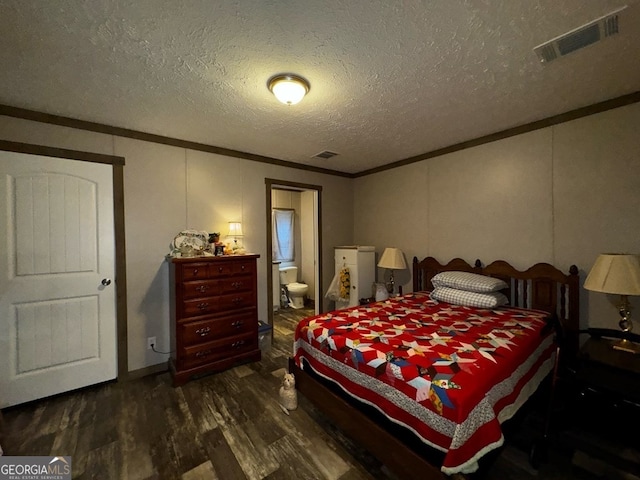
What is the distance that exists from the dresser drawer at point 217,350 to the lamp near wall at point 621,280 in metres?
3.11

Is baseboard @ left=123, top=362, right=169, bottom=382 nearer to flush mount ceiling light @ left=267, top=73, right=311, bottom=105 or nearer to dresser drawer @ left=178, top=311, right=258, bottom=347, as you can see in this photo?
dresser drawer @ left=178, top=311, right=258, bottom=347

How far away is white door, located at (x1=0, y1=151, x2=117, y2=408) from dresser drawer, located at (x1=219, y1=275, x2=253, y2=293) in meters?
1.06

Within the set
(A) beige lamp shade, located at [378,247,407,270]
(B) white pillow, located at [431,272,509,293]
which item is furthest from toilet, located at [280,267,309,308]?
(B) white pillow, located at [431,272,509,293]

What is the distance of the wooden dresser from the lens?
2.56 m

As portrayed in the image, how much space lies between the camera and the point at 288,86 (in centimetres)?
185

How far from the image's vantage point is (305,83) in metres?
1.90

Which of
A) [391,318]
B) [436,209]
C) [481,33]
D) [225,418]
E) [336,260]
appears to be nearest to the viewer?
[481,33]

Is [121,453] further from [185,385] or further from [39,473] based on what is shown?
[185,385]

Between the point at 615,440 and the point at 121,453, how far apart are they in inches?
130

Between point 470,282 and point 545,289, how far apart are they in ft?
2.20

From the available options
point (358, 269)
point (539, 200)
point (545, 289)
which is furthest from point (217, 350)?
point (539, 200)

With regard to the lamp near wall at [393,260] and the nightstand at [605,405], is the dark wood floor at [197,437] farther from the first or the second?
the lamp near wall at [393,260]

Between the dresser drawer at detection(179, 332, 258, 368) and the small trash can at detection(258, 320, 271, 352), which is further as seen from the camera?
the small trash can at detection(258, 320, 271, 352)

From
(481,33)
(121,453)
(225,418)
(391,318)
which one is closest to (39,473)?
(121,453)
